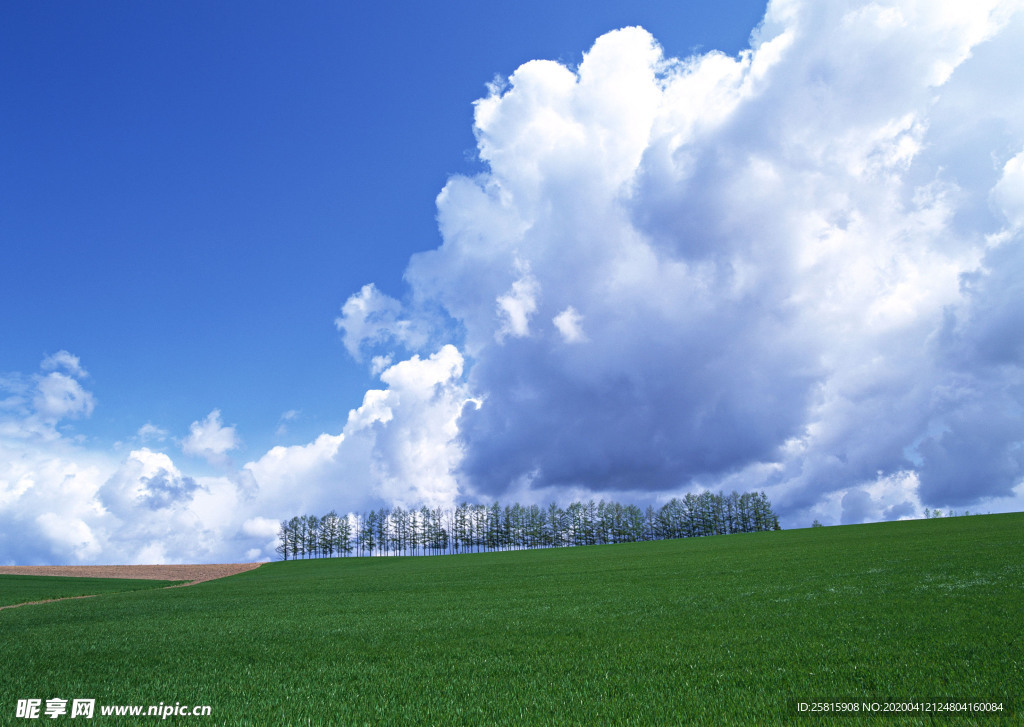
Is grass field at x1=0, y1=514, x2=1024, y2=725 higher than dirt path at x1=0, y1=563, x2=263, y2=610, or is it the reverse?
grass field at x1=0, y1=514, x2=1024, y2=725

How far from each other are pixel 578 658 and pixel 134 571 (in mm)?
112440

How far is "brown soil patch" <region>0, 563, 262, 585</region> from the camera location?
8669 centimetres

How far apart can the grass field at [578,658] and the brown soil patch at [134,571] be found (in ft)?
255

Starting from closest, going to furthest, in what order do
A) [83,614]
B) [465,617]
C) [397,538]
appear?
[465,617], [83,614], [397,538]

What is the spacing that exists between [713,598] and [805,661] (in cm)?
1161

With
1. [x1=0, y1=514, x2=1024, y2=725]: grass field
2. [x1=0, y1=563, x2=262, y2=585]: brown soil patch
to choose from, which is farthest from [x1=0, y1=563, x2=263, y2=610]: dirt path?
[x1=0, y1=514, x2=1024, y2=725]: grass field

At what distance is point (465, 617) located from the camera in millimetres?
20297

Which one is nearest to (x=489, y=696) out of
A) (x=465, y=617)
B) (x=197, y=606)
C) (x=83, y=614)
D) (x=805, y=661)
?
(x=805, y=661)

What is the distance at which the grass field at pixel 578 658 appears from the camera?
8.61 meters

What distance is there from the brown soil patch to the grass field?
77850 millimetres

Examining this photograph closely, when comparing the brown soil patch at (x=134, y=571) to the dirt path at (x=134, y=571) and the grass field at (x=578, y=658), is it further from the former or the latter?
the grass field at (x=578, y=658)

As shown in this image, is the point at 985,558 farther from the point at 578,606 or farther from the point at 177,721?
the point at 177,721

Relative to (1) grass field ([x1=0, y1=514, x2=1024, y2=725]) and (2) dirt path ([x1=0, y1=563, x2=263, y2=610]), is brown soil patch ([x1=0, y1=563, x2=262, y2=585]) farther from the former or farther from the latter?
(1) grass field ([x1=0, y1=514, x2=1024, y2=725])

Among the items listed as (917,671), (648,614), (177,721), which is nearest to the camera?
(177,721)
